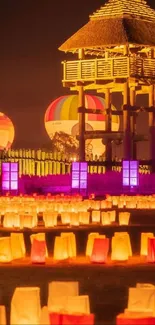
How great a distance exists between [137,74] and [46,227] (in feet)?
87.7

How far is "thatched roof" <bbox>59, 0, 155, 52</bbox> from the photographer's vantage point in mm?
48750

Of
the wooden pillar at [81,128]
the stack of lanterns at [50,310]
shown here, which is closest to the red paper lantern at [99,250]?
the stack of lanterns at [50,310]

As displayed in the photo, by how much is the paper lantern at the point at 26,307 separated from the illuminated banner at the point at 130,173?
3169 cm

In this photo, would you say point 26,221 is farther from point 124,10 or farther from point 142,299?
point 124,10

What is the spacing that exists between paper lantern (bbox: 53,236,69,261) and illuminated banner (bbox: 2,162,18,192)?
2090 centimetres

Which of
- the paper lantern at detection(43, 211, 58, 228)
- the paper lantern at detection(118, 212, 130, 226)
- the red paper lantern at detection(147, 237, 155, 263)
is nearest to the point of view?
the red paper lantern at detection(147, 237, 155, 263)

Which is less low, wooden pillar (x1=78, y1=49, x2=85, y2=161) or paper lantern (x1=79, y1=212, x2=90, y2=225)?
wooden pillar (x1=78, y1=49, x2=85, y2=161)

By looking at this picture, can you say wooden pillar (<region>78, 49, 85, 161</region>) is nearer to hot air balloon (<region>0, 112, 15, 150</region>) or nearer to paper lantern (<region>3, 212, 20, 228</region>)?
hot air balloon (<region>0, 112, 15, 150</region>)

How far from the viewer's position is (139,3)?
51.5 metres

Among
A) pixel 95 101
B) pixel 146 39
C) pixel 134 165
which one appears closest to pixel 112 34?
pixel 146 39

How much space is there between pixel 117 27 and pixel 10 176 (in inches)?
558

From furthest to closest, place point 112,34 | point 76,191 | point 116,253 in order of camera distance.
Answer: point 112,34, point 76,191, point 116,253

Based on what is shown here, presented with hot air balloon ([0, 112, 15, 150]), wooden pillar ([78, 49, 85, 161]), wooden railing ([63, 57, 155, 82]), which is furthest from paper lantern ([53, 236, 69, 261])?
hot air balloon ([0, 112, 15, 150])

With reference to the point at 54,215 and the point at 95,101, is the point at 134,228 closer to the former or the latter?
the point at 54,215
